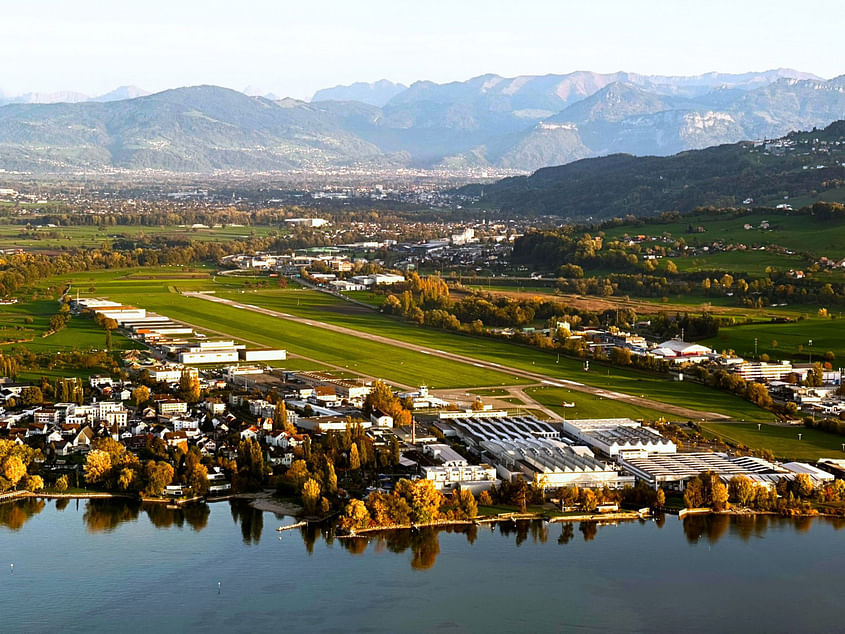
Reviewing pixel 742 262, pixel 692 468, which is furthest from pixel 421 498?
pixel 742 262

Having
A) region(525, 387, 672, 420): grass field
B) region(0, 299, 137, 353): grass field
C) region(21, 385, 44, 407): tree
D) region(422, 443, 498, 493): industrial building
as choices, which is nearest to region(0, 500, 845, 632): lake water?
region(422, 443, 498, 493): industrial building

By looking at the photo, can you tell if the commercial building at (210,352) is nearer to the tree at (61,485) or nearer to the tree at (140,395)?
the tree at (140,395)

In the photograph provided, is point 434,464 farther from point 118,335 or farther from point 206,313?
point 206,313

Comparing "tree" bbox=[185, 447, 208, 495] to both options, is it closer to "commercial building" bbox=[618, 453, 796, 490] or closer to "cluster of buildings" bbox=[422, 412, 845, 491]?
"cluster of buildings" bbox=[422, 412, 845, 491]

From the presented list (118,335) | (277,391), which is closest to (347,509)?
(277,391)

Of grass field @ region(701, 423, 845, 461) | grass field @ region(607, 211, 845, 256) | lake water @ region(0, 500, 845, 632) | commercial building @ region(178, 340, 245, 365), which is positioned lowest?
lake water @ region(0, 500, 845, 632)

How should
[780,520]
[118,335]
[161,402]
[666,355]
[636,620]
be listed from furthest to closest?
[118,335] → [666,355] → [161,402] → [780,520] → [636,620]
